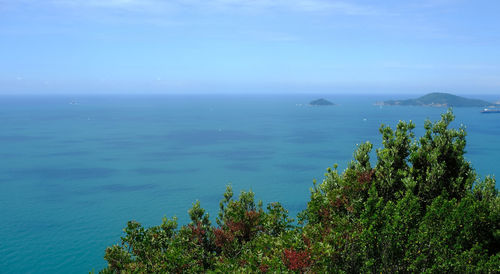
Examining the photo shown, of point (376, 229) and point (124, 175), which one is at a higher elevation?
point (376, 229)

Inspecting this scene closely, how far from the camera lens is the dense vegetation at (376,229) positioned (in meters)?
14.2

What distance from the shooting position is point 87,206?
234ft

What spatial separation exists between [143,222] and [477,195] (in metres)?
55.0

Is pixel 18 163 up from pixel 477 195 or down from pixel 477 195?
down

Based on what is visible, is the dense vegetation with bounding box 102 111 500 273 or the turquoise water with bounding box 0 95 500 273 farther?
the turquoise water with bounding box 0 95 500 273

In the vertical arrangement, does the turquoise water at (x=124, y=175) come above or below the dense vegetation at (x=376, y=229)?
below

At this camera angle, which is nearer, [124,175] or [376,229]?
[376,229]

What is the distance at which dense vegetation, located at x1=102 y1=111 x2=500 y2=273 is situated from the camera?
14.2 metres

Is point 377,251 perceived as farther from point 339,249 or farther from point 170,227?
point 170,227

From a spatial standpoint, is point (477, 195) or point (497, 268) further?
point (477, 195)

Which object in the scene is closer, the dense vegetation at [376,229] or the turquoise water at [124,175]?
the dense vegetation at [376,229]

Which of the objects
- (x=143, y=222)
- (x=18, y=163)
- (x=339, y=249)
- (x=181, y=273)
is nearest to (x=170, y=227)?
(x=181, y=273)

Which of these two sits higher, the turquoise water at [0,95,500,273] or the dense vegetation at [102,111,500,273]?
the dense vegetation at [102,111,500,273]

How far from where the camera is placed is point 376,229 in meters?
15.0
